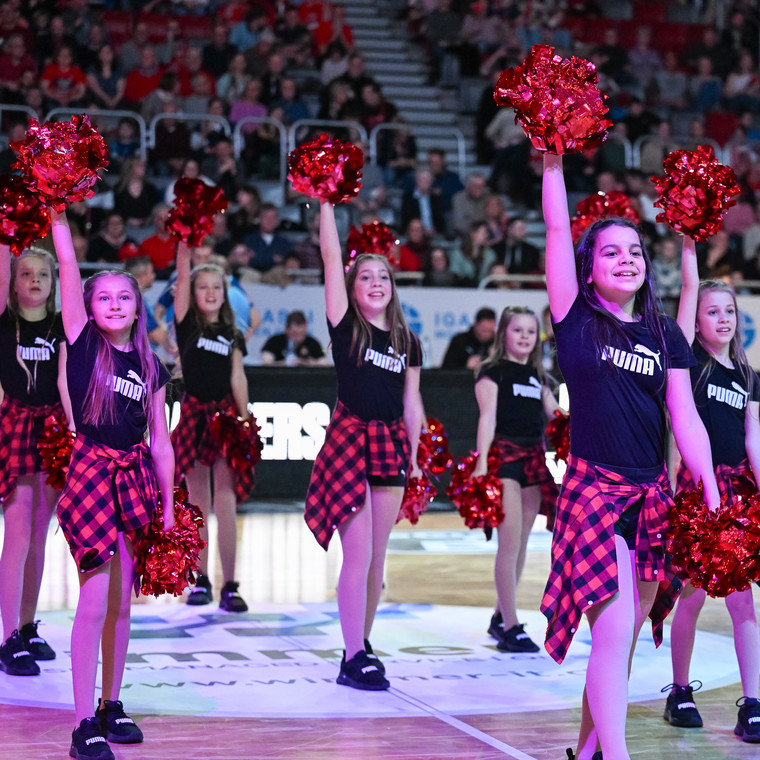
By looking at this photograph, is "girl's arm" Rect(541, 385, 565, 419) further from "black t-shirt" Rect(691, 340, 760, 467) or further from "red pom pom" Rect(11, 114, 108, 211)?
"red pom pom" Rect(11, 114, 108, 211)

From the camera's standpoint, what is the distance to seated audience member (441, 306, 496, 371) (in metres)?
10.9

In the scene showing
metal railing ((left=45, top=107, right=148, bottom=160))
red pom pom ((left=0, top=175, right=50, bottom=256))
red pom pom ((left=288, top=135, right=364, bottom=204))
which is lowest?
red pom pom ((left=0, top=175, right=50, bottom=256))

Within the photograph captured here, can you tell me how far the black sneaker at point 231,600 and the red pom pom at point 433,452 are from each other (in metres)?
1.33

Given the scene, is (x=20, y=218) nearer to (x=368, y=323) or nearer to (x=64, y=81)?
(x=368, y=323)

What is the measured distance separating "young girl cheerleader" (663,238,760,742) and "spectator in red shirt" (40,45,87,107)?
8894mm

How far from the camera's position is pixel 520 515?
598 cm

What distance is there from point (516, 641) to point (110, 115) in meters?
7.94

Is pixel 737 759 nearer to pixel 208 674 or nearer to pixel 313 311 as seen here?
pixel 208 674

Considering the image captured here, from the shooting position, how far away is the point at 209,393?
6.82 metres

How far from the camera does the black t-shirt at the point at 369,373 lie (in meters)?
5.25

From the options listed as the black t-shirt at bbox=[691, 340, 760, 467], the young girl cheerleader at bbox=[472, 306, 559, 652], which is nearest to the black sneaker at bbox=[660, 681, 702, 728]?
the black t-shirt at bbox=[691, 340, 760, 467]

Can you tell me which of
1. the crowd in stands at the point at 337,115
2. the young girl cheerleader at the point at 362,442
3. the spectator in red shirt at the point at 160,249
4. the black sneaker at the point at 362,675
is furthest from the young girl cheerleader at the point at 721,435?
the spectator in red shirt at the point at 160,249

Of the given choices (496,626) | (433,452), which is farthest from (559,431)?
(496,626)

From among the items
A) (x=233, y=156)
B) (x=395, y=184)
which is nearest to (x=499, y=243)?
(x=395, y=184)
